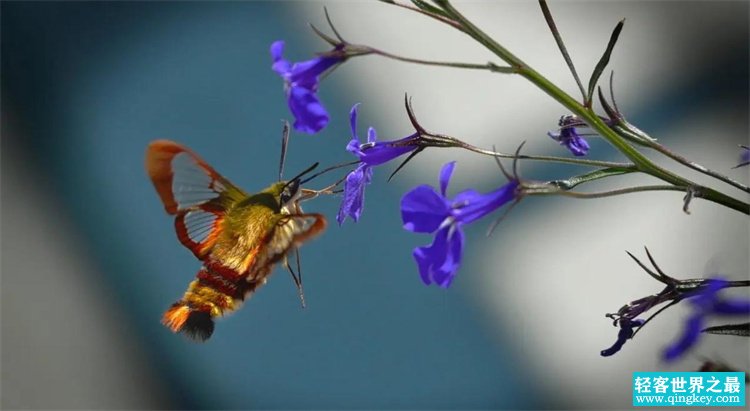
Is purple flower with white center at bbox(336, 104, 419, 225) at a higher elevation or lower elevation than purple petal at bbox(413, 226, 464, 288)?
higher

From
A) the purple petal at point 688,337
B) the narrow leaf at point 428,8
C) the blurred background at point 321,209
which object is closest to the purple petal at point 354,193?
the narrow leaf at point 428,8

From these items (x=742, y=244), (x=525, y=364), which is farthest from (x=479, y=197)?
(x=742, y=244)

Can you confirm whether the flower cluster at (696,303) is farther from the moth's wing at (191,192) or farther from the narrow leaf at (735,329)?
the moth's wing at (191,192)

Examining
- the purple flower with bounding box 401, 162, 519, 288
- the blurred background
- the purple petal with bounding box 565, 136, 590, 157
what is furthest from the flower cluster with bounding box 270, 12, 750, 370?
the blurred background

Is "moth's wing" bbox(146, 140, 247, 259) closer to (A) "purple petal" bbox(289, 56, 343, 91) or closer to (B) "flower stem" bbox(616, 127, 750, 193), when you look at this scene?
(A) "purple petal" bbox(289, 56, 343, 91)

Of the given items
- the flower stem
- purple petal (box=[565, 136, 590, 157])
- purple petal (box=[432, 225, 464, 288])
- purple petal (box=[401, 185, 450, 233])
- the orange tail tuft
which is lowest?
the orange tail tuft

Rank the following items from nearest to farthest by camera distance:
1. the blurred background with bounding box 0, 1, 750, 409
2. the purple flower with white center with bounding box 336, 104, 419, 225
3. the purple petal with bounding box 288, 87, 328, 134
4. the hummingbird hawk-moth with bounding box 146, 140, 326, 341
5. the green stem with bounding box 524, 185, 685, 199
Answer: the green stem with bounding box 524, 185, 685, 199 < the purple petal with bounding box 288, 87, 328, 134 < the purple flower with white center with bounding box 336, 104, 419, 225 < the hummingbird hawk-moth with bounding box 146, 140, 326, 341 < the blurred background with bounding box 0, 1, 750, 409
